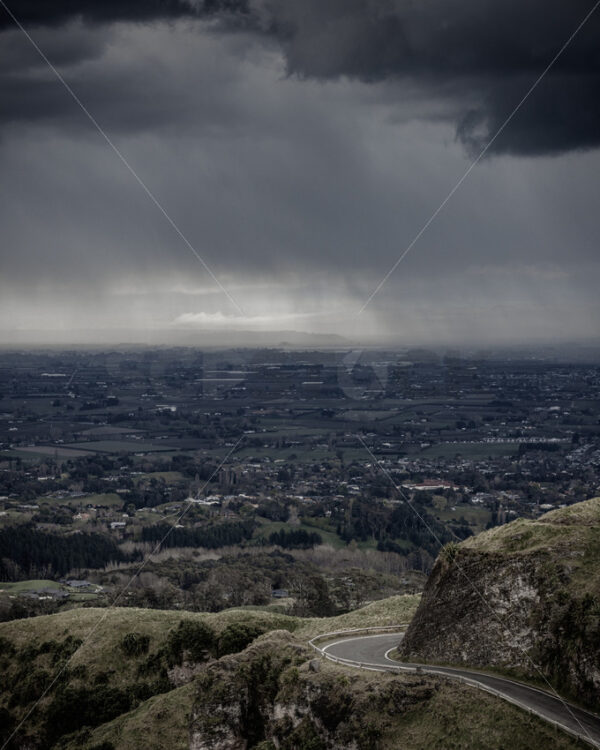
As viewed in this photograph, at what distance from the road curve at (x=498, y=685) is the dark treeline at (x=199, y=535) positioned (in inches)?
2993

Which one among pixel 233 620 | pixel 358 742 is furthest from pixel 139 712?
pixel 358 742

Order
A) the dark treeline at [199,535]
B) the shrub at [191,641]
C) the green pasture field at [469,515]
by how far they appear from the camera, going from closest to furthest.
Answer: the shrub at [191,641]
the green pasture field at [469,515]
the dark treeline at [199,535]

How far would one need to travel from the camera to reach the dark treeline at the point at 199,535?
106 metres

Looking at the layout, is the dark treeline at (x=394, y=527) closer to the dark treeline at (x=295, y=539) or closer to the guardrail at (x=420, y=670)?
the dark treeline at (x=295, y=539)

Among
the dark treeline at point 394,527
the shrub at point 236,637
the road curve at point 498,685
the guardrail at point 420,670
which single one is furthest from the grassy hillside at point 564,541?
the dark treeline at point 394,527

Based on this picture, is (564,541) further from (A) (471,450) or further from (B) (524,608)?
(A) (471,450)

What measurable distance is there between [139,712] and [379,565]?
6074 centimetres

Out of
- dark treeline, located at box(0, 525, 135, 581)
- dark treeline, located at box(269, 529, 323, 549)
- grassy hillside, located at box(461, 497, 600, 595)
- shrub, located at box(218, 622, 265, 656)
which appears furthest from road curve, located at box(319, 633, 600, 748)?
dark treeline, located at box(269, 529, 323, 549)

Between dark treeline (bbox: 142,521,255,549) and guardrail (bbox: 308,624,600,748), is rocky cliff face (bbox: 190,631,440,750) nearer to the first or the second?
guardrail (bbox: 308,624,600,748)

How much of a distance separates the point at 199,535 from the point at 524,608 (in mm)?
86098

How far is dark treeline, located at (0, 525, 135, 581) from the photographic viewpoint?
303 ft

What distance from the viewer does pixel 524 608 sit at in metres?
27.2

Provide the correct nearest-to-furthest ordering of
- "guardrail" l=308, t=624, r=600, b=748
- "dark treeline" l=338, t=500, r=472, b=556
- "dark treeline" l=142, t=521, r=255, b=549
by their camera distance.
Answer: "guardrail" l=308, t=624, r=600, b=748, "dark treeline" l=338, t=500, r=472, b=556, "dark treeline" l=142, t=521, r=255, b=549

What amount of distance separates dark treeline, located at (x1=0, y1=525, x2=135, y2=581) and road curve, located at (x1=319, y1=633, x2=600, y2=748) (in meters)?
69.6
